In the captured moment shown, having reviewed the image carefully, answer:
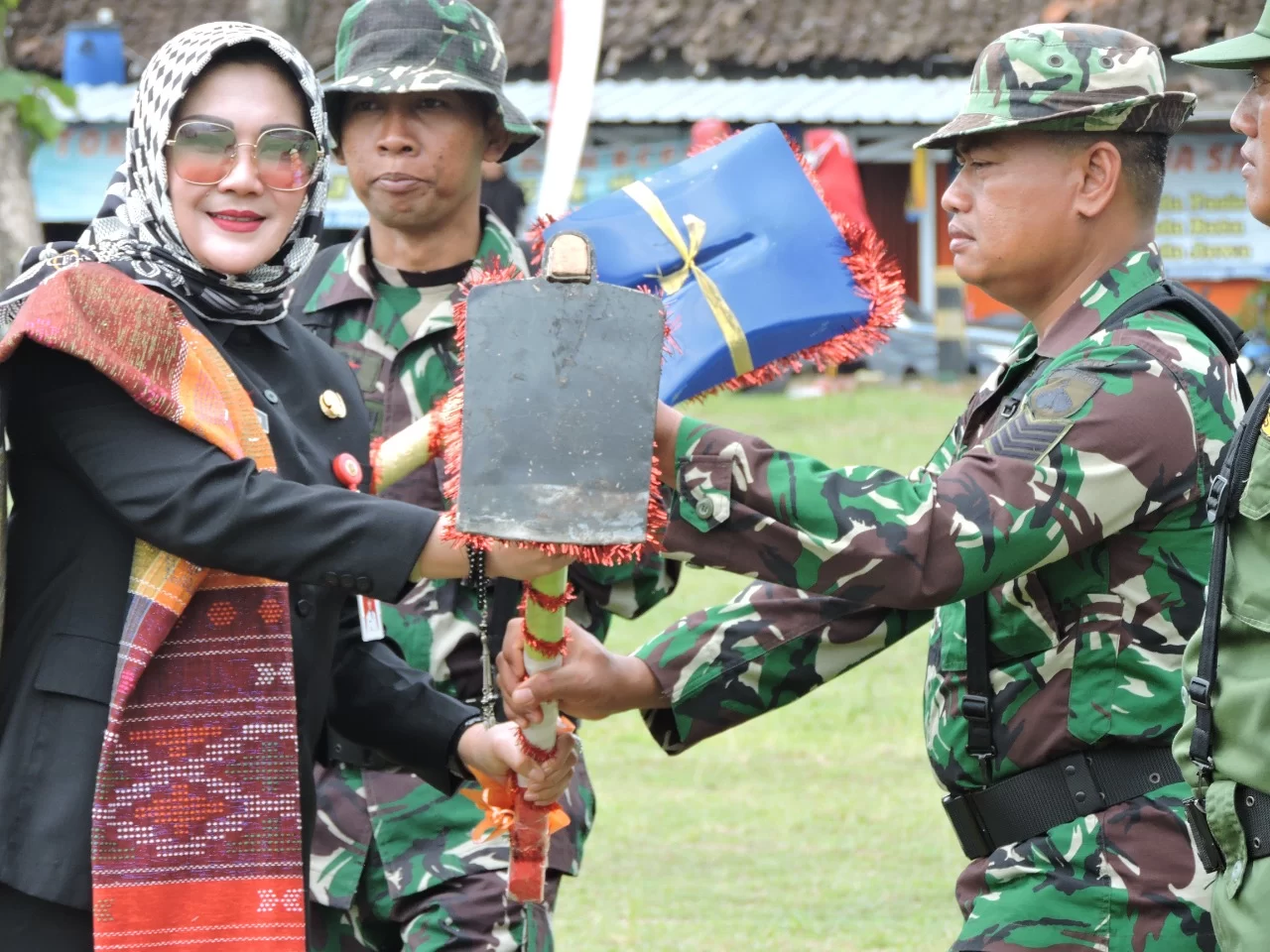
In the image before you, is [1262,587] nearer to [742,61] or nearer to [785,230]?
[785,230]

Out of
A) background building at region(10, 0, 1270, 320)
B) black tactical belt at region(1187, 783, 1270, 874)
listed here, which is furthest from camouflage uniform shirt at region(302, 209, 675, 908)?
background building at region(10, 0, 1270, 320)

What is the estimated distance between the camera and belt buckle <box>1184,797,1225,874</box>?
3020 millimetres

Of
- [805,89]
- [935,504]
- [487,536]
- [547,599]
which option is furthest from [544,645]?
[805,89]

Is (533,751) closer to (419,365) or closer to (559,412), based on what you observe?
(559,412)

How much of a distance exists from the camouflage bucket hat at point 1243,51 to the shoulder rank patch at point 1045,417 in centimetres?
52

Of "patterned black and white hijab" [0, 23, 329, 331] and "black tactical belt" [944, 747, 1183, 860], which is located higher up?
"patterned black and white hijab" [0, 23, 329, 331]

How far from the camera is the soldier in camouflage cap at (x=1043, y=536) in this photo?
3178 millimetres

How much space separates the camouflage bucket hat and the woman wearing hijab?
1289mm

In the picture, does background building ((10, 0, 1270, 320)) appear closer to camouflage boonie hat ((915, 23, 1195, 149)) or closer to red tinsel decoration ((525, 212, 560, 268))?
red tinsel decoration ((525, 212, 560, 268))

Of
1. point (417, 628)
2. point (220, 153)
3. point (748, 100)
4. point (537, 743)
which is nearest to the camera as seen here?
point (220, 153)

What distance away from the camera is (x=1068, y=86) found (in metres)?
3.51

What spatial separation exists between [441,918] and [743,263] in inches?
59.6

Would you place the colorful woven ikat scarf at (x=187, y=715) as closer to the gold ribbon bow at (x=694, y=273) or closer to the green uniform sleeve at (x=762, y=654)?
the green uniform sleeve at (x=762, y=654)

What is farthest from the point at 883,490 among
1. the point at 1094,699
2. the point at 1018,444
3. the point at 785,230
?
the point at 785,230
